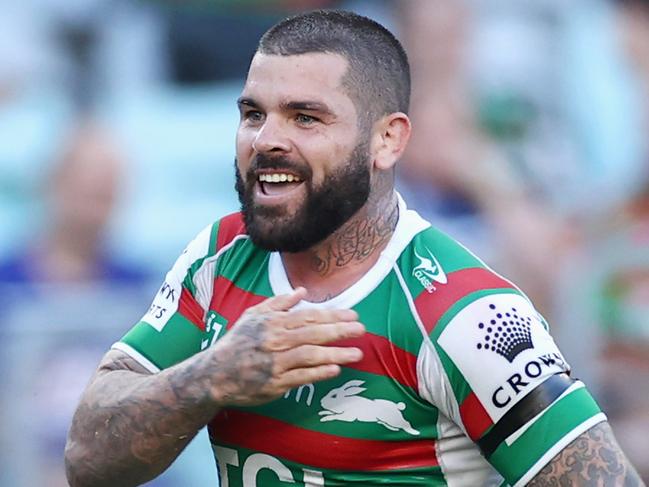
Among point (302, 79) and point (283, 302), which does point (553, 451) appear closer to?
point (283, 302)

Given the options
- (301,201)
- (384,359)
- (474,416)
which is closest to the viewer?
(474,416)

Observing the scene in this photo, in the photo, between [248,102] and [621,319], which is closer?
[248,102]

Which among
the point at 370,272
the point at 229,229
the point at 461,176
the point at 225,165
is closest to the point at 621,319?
the point at 461,176

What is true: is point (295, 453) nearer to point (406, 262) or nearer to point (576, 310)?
point (406, 262)

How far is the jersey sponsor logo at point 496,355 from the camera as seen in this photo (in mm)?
3736

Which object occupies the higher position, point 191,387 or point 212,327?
point 212,327

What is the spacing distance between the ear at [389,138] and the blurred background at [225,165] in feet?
11.5

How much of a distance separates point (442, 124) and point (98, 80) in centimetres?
221

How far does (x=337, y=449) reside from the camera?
395 centimetres

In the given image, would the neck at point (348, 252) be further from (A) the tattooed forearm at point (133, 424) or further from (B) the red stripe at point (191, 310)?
(A) the tattooed forearm at point (133, 424)

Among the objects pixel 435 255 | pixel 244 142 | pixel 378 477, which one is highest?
pixel 244 142

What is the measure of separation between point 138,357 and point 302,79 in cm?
98

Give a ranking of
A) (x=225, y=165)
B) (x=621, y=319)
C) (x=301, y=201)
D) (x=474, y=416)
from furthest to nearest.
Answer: (x=225, y=165), (x=621, y=319), (x=301, y=201), (x=474, y=416)

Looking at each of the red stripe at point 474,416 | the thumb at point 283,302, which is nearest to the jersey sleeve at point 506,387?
the red stripe at point 474,416
